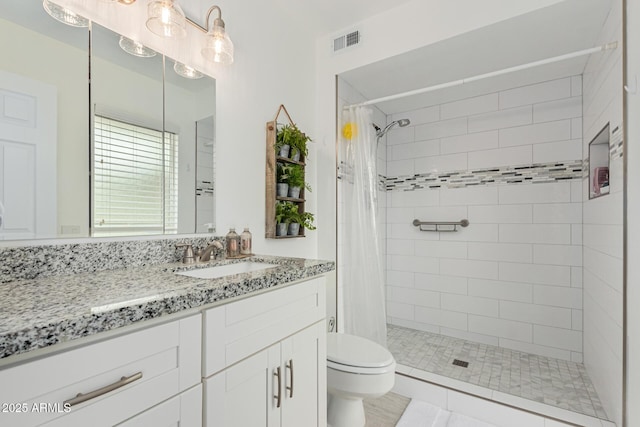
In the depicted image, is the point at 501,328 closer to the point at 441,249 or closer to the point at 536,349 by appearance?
the point at 536,349

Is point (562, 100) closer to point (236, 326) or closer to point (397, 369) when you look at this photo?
point (397, 369)

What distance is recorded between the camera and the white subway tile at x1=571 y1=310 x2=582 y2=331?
2.33 meters

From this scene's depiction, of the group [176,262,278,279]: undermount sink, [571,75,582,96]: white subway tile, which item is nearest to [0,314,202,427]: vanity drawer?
[176,262,278,279]: undermount sink

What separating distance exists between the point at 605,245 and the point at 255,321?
1.95 meters

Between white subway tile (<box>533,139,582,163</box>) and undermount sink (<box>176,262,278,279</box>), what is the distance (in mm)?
2334

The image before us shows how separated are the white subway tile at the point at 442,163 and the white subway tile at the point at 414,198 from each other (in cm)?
21

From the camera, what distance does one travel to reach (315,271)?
1249 millimetres

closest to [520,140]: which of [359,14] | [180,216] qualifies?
[359,14]

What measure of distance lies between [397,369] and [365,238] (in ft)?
3.01

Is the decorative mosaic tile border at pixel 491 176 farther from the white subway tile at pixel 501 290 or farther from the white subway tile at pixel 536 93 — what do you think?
the white subway tile at pixel 501 290

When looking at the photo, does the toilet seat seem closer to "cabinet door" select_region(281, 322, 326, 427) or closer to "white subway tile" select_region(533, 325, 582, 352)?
"cabinet door" select_region(281, 322, 326, 427)

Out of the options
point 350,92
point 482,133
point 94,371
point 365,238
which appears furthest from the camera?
point 482,133

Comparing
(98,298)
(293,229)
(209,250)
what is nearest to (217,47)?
(209,250)

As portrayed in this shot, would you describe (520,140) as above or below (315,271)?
above
